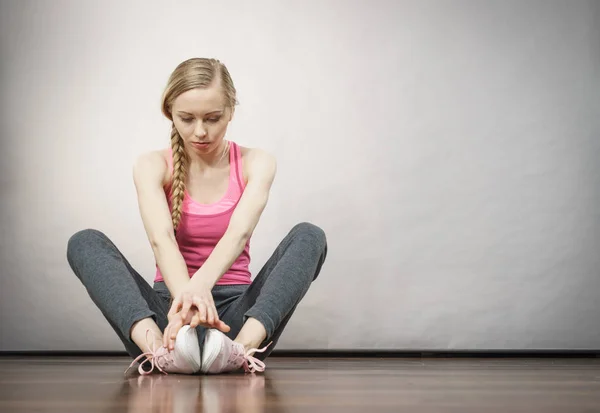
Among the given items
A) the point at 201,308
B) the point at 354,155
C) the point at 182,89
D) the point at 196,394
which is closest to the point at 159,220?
the point at 182,89

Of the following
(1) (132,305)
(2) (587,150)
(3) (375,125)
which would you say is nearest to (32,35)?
(3) (375,125)

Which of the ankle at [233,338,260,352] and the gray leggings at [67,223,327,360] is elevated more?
the gray leggings at [67,223,327,360]

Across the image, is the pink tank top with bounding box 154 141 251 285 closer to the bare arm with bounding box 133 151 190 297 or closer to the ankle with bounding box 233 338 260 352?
the bare arm with bounding box 133 151 190 297

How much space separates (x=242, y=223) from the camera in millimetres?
1717

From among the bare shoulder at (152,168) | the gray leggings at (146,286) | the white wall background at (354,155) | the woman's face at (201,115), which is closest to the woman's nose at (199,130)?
the woman's face at (201,115)

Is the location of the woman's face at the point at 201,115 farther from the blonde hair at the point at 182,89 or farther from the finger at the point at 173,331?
the finger at the point at 173,331

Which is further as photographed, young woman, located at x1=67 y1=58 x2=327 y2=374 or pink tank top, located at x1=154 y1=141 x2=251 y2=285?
pink tank top, located at x1=154 y1=141 x2=251 y2=285

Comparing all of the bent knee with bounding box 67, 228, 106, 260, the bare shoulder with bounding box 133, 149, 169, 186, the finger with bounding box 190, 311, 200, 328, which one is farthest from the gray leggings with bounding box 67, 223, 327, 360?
the bare shoulder with bounding box 133, 149, 169, 186

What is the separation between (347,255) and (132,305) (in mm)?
1380

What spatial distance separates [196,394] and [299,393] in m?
0.14

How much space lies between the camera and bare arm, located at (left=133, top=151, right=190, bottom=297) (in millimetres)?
1638

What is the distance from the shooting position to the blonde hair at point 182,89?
1.71 meters

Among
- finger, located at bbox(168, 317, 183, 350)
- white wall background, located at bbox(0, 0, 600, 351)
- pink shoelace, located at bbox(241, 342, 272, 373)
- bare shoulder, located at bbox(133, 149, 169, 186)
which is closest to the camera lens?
finger, located at bbox(168, 317, 183, 350)

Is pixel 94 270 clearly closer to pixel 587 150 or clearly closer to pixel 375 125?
pixel 375 125
